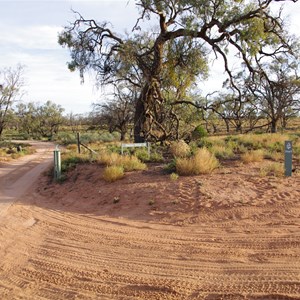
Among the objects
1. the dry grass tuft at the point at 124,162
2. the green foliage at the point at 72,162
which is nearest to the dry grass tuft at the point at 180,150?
the dry grass tuft at the point at 124,162

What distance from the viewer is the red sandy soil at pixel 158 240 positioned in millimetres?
5195

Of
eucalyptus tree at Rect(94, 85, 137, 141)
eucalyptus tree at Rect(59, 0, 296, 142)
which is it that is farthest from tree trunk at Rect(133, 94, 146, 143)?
eucalyptus tree at Rect(94, 85, 137, 141)

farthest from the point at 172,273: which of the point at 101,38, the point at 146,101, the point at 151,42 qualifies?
the point at 151,42

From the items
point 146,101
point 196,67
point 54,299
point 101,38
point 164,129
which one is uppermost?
point 101,38

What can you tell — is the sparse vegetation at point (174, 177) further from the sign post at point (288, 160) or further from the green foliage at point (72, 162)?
the green foliage at point (72, 162)

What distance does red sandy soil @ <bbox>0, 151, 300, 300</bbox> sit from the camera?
5195 mm

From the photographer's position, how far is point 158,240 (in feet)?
23.5

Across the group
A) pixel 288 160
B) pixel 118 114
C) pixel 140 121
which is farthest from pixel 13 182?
pixel 118 114

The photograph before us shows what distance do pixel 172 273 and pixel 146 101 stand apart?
46.9 feet

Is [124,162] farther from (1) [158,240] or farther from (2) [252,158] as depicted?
(1) [158,240]

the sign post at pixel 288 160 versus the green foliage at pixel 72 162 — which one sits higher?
the sign post at pixel 288 160

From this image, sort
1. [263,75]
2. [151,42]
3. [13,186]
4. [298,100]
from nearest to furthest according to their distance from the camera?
[13,186]
[263,75]
[151,42]
[298,100]

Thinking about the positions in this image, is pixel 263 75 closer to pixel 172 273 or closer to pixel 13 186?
pixel 13 186

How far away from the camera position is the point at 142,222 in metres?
8.43
